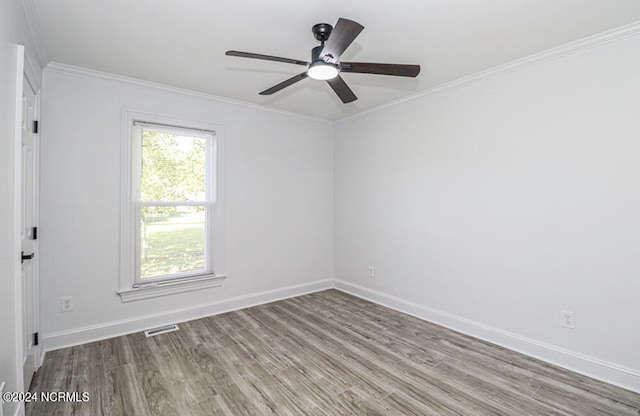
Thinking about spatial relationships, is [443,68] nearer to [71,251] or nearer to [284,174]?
[284,174]

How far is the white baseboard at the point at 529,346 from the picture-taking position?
7.59 ft

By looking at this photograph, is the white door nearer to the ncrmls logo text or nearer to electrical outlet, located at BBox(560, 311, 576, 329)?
the ncrmls logo text

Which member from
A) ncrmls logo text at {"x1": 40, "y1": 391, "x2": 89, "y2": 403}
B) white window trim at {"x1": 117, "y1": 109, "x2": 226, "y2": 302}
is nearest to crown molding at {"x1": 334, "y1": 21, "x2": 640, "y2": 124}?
white window trim at {"x1": 117, "y1": 109, "x2": 226, "y2": 302}

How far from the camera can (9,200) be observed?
1.69 metres

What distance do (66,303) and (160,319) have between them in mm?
846

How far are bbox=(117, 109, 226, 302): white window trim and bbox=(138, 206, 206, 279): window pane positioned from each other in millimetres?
113

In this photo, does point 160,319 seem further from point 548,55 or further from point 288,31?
point 548,55

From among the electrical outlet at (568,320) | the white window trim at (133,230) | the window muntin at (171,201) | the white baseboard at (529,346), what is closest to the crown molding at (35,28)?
the white window trim at (133,230)

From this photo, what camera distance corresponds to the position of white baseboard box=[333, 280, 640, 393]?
7.59 feet

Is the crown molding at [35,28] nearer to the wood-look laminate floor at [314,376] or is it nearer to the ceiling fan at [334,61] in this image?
the ceiling fan at [334,61]

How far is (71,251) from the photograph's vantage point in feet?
9.64

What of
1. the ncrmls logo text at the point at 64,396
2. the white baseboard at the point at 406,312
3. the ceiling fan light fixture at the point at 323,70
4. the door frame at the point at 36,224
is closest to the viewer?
the ceiling fan light fixture at the point at 323,70

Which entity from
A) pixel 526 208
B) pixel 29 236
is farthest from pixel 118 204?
pixel 526 208

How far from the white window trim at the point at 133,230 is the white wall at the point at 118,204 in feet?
0.20
